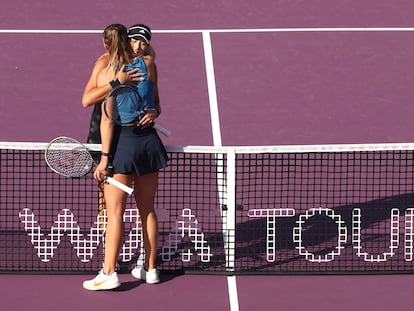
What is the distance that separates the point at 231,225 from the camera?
1162cm

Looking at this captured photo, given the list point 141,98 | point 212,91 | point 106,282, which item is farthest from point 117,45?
point 212,91

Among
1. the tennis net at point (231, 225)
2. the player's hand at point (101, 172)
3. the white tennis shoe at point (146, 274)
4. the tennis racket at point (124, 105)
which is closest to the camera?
the tennis racket at point (124, 105)

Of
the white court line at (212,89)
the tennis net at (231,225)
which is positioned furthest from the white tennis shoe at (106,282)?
the white court line at (212,89)

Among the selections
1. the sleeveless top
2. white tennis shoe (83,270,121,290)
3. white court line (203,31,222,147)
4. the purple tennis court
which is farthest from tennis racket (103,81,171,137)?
white court line (203,31,222,147)

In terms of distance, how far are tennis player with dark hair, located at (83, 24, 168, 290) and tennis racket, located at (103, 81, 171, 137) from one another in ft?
0.14

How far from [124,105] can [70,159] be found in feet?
2.08

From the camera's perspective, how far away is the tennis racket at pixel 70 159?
11047 millimetres

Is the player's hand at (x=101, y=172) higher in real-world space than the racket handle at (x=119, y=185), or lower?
higher

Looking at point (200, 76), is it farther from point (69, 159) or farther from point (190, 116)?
point (69, 159)

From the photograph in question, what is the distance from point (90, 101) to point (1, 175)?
2768 millimetres

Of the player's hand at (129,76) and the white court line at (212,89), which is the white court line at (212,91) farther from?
the player's hand at (129,76)

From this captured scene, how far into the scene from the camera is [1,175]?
13.6 meters

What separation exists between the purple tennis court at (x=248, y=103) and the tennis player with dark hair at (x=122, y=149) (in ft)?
1.38

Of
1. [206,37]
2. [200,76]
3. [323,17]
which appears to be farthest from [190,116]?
[323,17]
